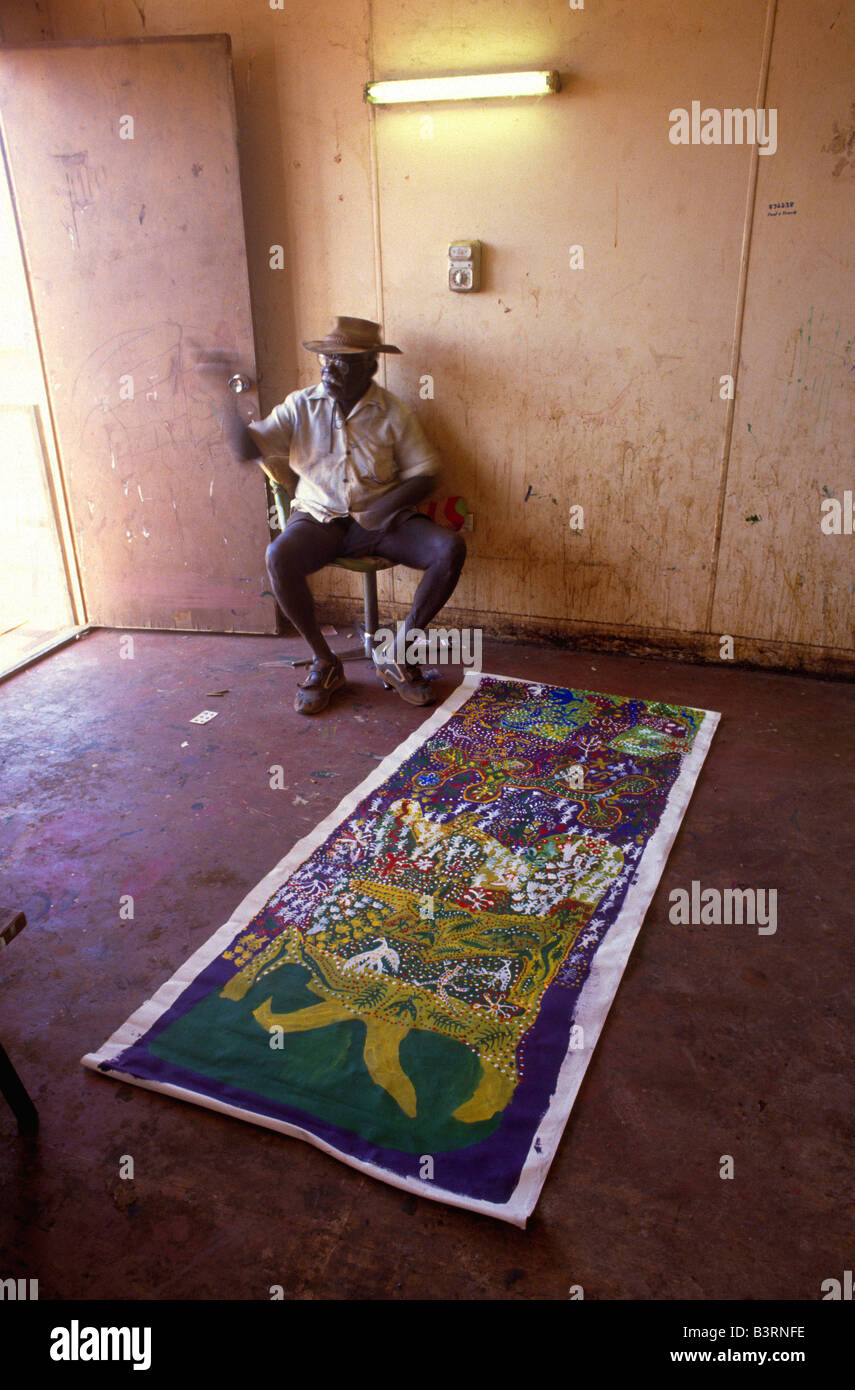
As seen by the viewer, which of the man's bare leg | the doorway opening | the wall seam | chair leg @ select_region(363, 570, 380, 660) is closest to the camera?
the wall seam

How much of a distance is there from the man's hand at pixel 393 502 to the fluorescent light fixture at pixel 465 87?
1.48m

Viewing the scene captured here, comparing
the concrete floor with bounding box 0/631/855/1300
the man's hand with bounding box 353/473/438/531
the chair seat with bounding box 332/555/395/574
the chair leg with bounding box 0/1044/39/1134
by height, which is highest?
the man's hand with bounding box 353/473/438/531

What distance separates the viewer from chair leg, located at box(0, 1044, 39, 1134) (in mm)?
1912

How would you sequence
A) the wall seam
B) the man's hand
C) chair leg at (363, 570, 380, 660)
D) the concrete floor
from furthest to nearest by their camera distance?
chair leg at (363, 570, 380, 660) < the man's hand < the wall seam < the concrete floor

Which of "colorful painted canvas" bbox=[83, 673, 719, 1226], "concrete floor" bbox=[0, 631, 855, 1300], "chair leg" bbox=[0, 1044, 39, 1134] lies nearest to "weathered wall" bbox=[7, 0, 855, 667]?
"concrete floor" bbox=[0, 631, 855, 1300]

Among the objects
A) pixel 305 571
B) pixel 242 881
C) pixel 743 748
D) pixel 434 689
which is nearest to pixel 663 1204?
pixel 242 881

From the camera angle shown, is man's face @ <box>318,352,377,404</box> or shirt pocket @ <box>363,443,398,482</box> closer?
man's face @ <box>318,352,377,404</box>

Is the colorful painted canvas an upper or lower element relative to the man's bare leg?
lower

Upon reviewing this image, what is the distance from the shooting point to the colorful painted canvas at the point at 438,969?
1986 mm

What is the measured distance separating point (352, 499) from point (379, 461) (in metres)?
0.20

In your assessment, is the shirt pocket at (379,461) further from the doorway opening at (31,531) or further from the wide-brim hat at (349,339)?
the doorway opening at (31,531)

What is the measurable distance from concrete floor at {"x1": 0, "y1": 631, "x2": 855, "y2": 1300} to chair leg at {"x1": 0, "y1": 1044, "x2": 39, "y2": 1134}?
3 centimetres

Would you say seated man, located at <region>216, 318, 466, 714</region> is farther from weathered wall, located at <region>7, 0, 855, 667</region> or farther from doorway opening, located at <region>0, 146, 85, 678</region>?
doorway opening, located at <region>0, 146, 85, 678</region>

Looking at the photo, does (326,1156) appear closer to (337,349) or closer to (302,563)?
(302,563)
